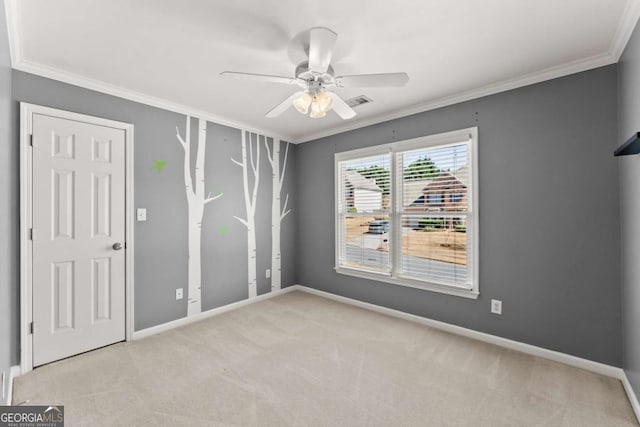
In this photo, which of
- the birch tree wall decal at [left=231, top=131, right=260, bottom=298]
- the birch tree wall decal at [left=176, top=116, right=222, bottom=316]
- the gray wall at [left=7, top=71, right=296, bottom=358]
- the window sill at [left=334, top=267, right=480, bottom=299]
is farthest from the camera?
the birch tree wall decal at [left=231, top=131, right=260, bottom=298]

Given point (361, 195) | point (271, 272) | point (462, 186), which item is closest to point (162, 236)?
point (271, 272)

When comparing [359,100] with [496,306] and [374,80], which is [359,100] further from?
[496,306]

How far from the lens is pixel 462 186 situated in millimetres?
3006

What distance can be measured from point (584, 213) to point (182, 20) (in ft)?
11.1

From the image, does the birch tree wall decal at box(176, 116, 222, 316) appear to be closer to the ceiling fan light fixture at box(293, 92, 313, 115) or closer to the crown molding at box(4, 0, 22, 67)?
the crown molding at box(4, 0, 22, 67)

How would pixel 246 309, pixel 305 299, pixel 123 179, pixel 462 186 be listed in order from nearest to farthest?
1. pixel 123 179
2. pixel 462 186
3. pixel 246 309
4. pixel 305 299

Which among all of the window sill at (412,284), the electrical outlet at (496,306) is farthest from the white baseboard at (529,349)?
the window sill at (412,284)

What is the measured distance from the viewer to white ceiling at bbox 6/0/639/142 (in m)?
1.72

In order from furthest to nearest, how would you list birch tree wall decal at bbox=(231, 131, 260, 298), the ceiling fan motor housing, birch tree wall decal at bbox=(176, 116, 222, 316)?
birch tree wall decal at bbox=(231, 131, 260, 298) < birch tree wall decal at bbox=(176, 116, 222, 316) < the ceiling fan motor housing

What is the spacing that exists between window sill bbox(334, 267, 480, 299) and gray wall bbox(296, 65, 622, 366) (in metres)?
0.07

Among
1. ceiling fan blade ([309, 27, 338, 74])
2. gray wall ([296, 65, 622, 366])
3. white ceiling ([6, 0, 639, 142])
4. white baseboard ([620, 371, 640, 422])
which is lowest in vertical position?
white baseboard ([620, 371, 640, 422])

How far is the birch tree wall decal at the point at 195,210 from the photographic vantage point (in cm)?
336

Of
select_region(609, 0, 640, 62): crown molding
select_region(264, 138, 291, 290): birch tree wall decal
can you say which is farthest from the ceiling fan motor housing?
select_region(264, 138, 291, 290): birch tree wall decal

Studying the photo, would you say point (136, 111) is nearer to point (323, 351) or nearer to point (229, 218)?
point (229, 218)
